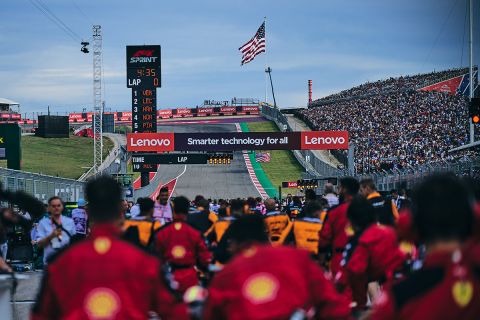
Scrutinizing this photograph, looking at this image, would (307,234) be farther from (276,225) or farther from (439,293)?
(439,293)

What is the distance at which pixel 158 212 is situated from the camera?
49.8ft

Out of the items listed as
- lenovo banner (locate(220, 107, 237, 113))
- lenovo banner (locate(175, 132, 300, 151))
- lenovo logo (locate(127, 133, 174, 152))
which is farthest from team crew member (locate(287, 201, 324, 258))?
lenovo banner (locate(220, 107, 237, 113))

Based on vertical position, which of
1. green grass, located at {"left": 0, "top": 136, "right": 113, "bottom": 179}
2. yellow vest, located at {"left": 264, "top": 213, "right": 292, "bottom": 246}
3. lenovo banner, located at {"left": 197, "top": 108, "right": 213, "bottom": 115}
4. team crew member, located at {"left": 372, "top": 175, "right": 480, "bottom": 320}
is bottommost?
yellow vest, located at {"left": 264, "top": 213, "right": 292, "bottom": 246}

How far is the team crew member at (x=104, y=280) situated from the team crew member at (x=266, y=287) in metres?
0.40

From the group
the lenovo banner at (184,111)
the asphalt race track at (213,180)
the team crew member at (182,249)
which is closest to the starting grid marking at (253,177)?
the asphalt race track at (213,180)

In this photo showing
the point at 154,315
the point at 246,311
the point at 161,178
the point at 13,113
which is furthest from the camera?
the point at 13,113

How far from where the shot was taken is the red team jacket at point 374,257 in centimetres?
865

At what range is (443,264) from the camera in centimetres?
426

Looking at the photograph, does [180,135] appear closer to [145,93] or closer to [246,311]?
[145,93]

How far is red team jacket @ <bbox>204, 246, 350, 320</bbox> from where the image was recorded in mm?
4965

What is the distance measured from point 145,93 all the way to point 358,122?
A: 35097 mm

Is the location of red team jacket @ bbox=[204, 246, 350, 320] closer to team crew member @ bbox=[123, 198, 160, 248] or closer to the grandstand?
team crew member @ bbox=[123, 198, 160, 248]

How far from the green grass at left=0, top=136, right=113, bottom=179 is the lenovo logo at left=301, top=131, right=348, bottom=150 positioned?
20469mm

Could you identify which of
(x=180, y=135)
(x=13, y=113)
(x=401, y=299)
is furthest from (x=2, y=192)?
(x=13, y=113)
